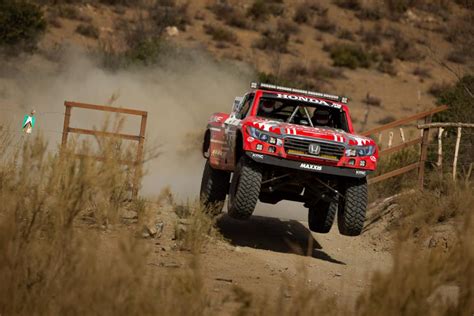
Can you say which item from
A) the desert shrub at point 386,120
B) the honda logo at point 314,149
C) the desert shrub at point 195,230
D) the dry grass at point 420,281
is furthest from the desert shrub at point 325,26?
the dry grass at point 420,281

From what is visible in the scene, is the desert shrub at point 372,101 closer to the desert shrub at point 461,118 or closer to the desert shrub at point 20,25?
the desert shrub at point 461,118

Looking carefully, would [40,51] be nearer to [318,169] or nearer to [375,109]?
[375,109]

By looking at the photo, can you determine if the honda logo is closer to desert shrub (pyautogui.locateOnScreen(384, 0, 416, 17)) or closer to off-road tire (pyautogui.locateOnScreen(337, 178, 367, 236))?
off-road tire (pyautogui.locateOnScreen(337, 178, 367, 236))

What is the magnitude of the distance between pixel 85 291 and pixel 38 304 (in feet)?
1.24

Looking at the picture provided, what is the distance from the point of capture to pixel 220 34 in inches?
1499

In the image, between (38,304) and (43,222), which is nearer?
(38,304)

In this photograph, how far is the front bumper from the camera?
11484 millimetres

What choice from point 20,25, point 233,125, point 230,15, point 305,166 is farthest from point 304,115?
point 230,15

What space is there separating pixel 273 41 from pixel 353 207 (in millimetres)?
27344

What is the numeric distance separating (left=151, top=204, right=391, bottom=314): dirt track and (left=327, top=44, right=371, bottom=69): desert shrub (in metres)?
23.0

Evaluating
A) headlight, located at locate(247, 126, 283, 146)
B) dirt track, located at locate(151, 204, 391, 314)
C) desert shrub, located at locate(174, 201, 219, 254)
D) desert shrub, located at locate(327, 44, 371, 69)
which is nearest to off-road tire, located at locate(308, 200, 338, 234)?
dirt track, located at locate(151, 204, 391, 314)

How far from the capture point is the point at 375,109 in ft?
108

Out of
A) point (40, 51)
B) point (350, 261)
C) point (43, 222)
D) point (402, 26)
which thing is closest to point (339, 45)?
point (402, 26)

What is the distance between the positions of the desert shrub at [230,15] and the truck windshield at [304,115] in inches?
1102
